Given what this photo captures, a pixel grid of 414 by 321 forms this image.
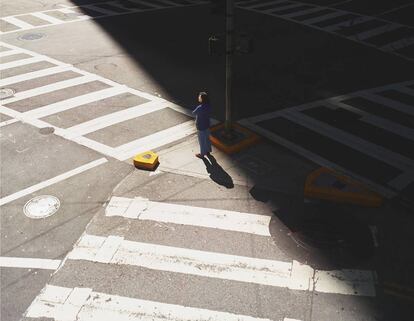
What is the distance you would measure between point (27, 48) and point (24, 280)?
1630 centimetres

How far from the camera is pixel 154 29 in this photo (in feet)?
78.2

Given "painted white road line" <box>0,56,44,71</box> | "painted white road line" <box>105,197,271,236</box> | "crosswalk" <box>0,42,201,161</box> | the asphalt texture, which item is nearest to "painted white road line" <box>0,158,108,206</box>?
the asphalt texture

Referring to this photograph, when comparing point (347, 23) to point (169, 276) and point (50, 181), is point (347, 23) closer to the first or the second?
point (50, 181)

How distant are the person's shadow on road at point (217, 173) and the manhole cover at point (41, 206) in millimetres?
4173

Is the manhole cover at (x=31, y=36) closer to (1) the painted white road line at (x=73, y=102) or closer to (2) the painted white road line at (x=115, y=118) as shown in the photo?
(1) the painted white road line at (x=73, y=102)

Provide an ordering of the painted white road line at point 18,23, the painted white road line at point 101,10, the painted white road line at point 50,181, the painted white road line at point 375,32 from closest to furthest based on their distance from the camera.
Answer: the painted white road line at point 50,181 < the painted white road line at point 375,32 < the painted white road line at point 18,23 < the painted white road line at point 101,10

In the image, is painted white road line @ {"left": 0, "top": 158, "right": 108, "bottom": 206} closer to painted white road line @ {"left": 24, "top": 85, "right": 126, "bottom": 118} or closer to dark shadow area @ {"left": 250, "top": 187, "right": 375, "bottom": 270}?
painted white road line @ {"left": 24, "top": 85, "right": 126, "bottom": 118}

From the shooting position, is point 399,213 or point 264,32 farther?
point 264,32

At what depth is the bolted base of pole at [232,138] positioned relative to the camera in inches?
495

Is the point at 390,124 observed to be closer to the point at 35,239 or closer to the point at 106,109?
the point at 106,109

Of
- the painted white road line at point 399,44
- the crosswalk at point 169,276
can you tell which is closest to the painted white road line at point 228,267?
the crosswalk at point 169,276

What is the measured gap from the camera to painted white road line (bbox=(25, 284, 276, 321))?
7547mm

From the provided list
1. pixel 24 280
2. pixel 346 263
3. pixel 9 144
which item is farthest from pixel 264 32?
pixel 24 280

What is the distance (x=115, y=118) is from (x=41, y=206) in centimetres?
505
